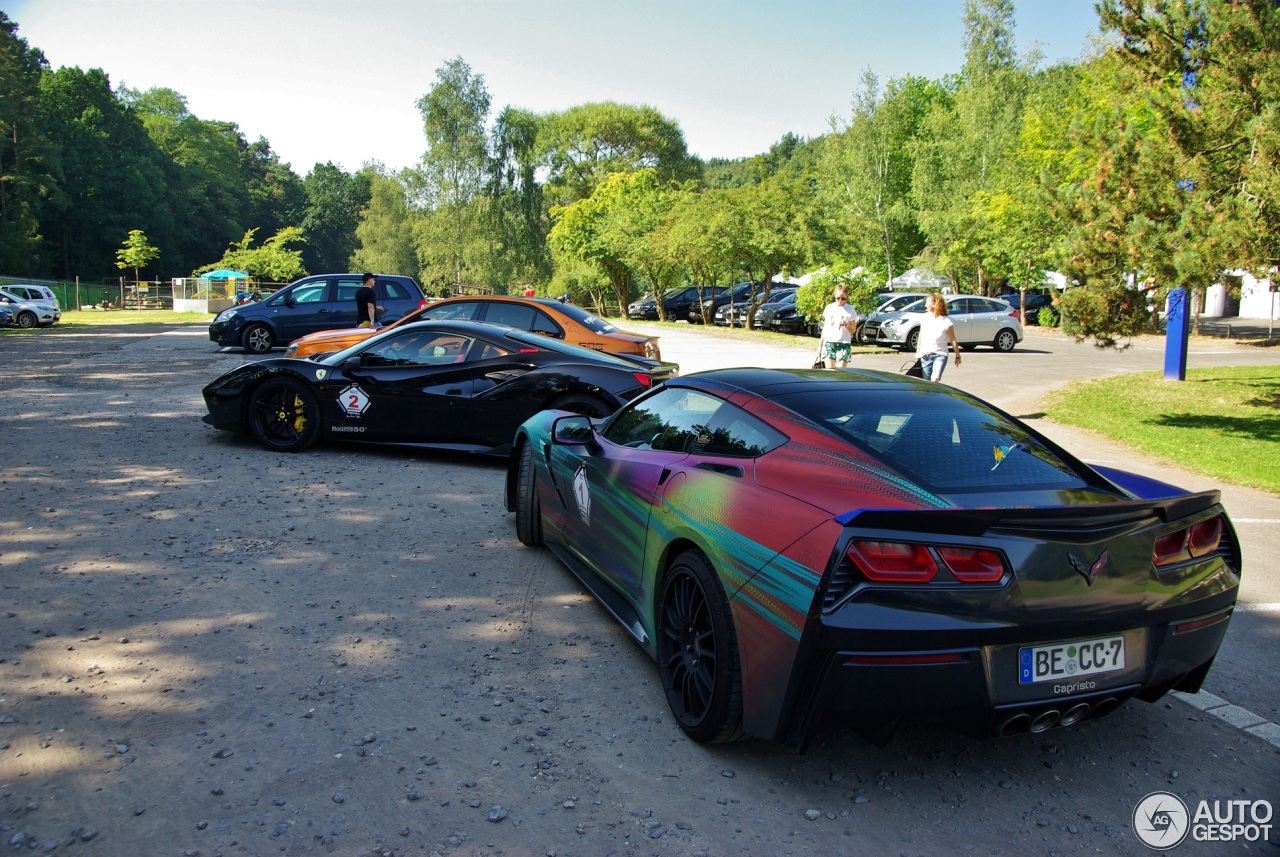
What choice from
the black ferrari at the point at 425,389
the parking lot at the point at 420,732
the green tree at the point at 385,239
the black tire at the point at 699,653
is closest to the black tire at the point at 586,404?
the black ferrari at the point at 425,389

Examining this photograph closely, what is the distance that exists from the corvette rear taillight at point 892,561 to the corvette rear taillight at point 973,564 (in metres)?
0.06

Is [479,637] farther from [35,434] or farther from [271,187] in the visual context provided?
[271,187]

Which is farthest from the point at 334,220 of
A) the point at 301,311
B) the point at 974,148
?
the point at 301,311

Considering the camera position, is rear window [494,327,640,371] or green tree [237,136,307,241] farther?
green tree [237,136,307,241]

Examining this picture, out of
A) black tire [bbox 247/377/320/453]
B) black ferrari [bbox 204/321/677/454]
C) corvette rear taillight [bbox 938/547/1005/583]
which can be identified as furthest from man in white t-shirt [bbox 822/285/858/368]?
corvette rear taillight [bbox 938/547/1005/583]

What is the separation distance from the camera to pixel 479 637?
179 inches

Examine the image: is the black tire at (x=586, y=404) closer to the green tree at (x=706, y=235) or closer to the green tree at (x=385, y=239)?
the green tree at (x=706, y=235)

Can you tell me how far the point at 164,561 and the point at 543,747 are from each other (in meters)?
3.24

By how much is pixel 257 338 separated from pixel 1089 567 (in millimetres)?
20509

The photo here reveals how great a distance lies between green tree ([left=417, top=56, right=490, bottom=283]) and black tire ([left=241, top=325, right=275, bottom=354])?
40421 millimetres

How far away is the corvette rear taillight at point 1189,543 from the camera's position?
3.19 m

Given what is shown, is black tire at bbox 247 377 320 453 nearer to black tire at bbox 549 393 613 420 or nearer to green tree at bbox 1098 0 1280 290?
black tire at bbox 549 393 613 420

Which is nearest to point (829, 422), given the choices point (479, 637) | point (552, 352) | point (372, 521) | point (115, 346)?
point (479, 637)

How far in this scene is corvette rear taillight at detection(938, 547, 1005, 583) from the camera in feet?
9.50
